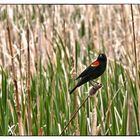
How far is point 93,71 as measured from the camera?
173 cm

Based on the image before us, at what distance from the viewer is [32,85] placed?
5.71 feet

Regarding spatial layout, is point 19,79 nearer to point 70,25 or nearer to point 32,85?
point 32,85

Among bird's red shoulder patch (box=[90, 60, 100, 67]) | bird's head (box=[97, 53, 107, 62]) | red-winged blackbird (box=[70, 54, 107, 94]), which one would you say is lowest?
red-winged blackbird (box=[70, 54, 107, 94])

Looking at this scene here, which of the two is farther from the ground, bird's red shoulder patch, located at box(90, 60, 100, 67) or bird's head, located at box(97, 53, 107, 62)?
bird's head, located at box(97, 53, 107, 62)

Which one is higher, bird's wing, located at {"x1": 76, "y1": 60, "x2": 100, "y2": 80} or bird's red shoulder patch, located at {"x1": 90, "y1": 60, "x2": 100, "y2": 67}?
bird's red shoulder patch, located at {"x1": 90, "y1": 60, "x2": 100, "y2": 67}

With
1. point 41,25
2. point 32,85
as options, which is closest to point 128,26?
point 41,25

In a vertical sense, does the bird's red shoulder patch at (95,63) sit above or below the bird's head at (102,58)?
below

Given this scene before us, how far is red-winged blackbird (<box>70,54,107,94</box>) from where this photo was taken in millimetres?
1722

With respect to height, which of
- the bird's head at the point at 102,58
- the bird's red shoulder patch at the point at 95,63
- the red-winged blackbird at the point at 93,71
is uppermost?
the bird's head at the point at 102,58

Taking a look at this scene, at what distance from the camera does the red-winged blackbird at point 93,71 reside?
172 centimetres

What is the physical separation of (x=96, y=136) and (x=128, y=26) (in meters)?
0.53

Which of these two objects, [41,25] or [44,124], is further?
[41,25]

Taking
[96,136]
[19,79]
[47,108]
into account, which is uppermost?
[19,79]

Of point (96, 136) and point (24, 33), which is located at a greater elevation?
point (24, 33)
